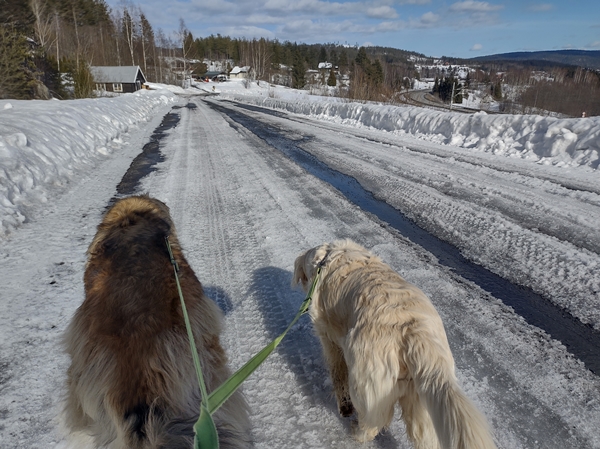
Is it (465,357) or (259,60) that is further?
(259,60)

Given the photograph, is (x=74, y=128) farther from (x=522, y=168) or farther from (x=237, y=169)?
(x=522, y=168)

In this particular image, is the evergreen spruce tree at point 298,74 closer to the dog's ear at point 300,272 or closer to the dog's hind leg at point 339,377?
the dog's ear at point 300,272

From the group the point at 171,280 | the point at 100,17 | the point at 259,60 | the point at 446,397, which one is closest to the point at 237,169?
the point at 171,280

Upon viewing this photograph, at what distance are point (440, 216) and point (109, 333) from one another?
197 inches

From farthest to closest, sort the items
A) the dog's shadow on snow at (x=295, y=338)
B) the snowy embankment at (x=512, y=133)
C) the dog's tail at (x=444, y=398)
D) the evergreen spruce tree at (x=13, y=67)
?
the evergreen spruce tree at (x=13, y=67) < the snowy embankment at (x=512, y=133) < the dog's shadow on snow at (x=295, y=338) < the dog's tail at (x=444, y=398)

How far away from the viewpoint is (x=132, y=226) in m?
2.60

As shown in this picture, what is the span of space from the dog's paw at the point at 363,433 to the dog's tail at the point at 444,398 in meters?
0.73

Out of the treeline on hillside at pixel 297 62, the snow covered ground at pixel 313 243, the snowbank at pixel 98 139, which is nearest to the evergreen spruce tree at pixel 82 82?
the snowbank at pixel 98 139

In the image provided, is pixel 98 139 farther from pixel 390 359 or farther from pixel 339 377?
pixel 390 359

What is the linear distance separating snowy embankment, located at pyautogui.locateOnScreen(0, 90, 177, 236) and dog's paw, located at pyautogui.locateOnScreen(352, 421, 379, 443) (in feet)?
17.4

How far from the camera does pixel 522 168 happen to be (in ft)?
26.4

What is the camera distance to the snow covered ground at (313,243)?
2412 millimetres

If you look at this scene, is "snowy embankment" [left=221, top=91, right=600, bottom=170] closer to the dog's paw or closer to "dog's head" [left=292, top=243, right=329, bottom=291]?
"dog's head" [left=292, top=243, right=329, bottom=291]

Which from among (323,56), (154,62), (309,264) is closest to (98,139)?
(309,264)
